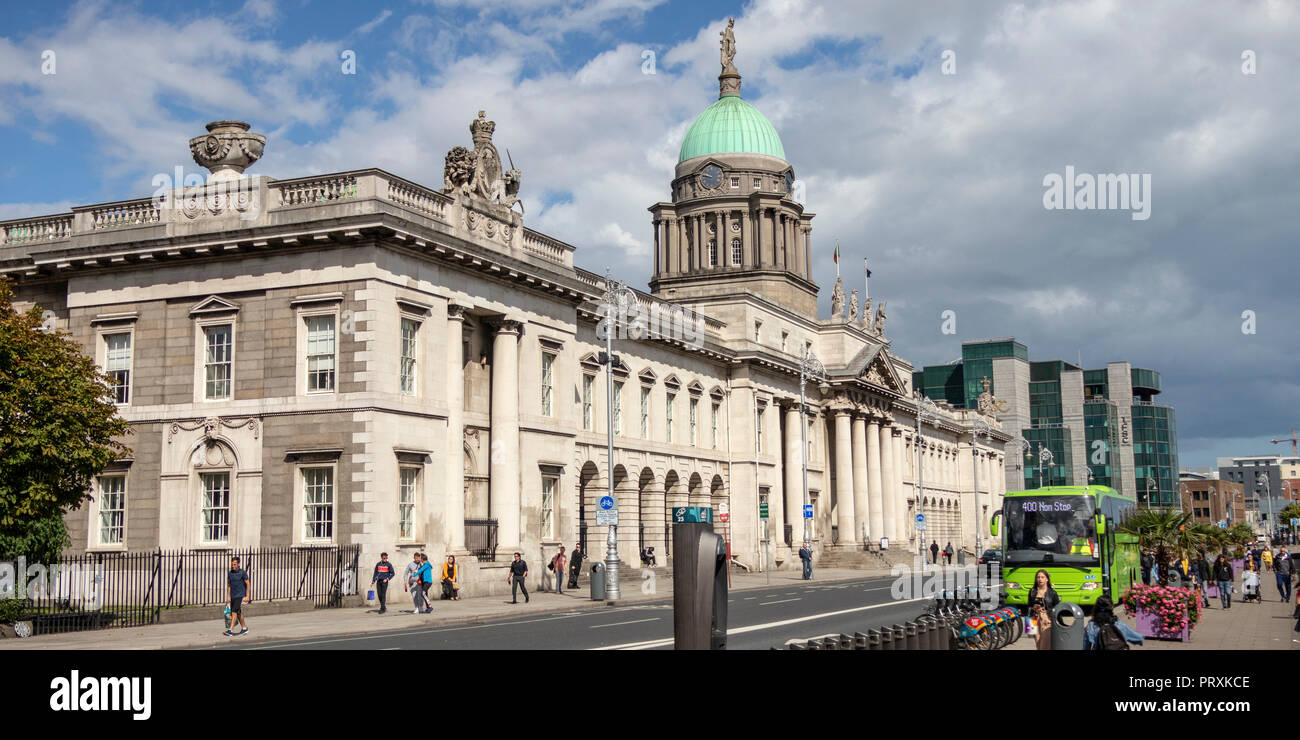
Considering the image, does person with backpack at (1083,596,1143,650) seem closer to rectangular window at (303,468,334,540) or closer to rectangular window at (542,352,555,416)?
rectangular window at (303,468,334,540)

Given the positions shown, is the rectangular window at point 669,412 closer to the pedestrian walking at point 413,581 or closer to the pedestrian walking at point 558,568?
the pedestrian walking at point 558,568

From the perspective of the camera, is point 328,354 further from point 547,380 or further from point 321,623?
point 547,380

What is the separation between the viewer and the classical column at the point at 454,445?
122 ft

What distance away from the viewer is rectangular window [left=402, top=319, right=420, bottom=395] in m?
36.1

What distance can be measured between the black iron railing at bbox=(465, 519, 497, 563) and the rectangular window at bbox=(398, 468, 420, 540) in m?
3.51

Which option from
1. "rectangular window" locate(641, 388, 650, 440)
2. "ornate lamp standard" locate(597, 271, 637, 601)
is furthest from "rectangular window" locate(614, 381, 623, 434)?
"ornate lamp standard" locate(597, 271, 637, 601)

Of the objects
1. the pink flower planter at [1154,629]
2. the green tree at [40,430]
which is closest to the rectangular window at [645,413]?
the green tree at [40,430]

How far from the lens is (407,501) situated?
35688 mm

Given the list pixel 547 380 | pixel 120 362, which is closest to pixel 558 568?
pixel 547 380

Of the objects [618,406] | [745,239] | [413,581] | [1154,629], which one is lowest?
[1154,629]

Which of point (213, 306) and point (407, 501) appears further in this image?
point (213, 306)

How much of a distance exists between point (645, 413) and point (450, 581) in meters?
23.3

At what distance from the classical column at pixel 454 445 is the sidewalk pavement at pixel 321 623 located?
2.19 m
